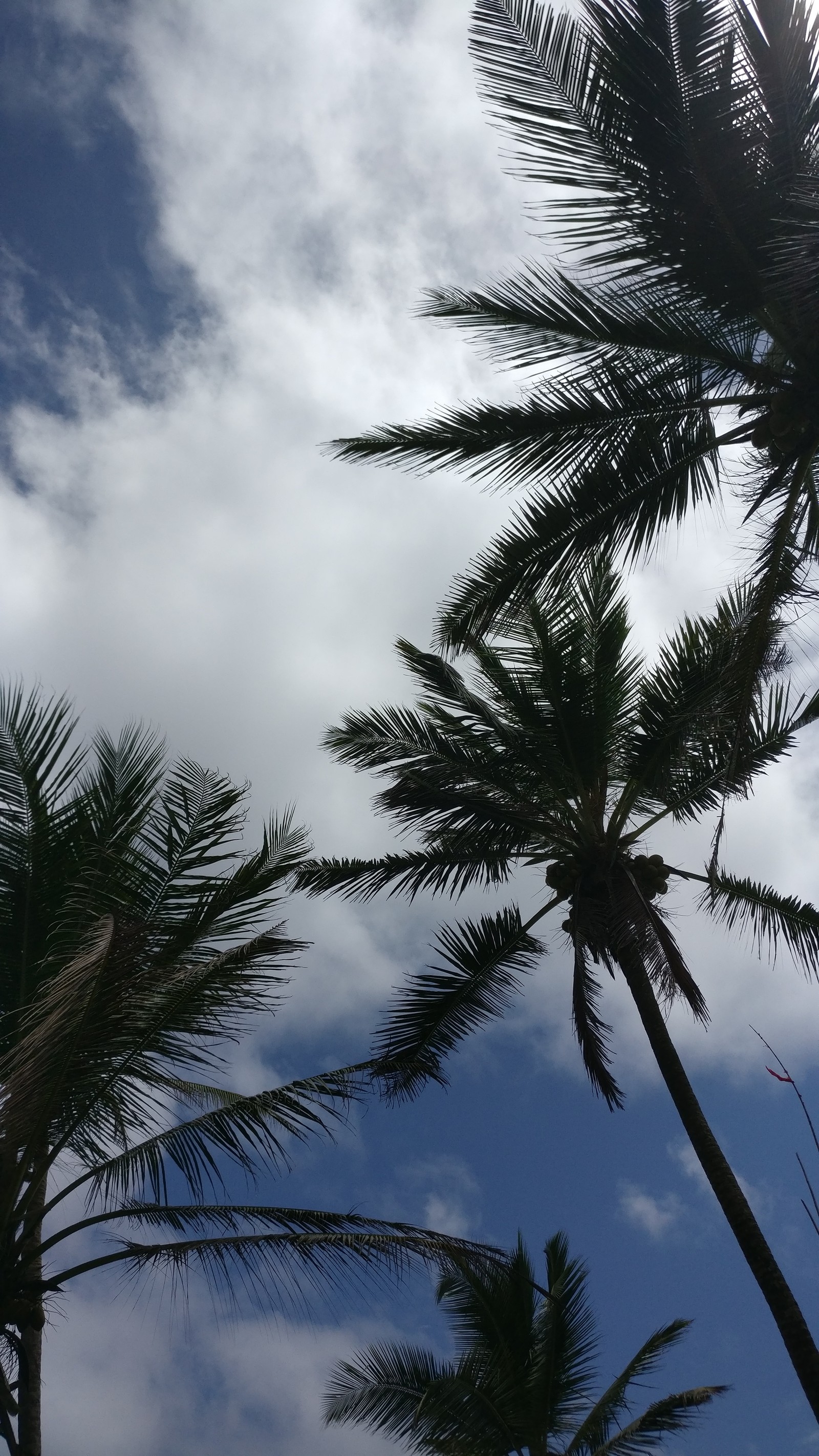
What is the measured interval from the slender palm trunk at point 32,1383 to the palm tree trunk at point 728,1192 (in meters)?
5.36

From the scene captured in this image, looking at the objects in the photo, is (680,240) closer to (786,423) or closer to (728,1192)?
(786,423)

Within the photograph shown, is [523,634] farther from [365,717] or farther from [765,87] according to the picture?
[765,87]

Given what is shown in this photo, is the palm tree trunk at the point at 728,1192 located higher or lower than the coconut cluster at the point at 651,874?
lower

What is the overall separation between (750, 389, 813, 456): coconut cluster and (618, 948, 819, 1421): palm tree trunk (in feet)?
16.5

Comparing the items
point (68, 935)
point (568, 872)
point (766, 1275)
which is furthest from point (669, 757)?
point (68, 935)

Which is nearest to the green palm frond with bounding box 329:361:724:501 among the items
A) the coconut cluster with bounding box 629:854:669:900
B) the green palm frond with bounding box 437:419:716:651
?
the green palm frond with bounding box 437:419:716:651

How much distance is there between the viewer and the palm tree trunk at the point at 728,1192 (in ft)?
26.8

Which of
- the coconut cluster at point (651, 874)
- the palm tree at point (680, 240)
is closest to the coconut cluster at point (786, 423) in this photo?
the palm tree at point (680, 240)

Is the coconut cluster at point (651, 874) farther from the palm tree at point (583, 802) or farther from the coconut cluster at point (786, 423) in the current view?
the coconut cluster at point (786, 423)

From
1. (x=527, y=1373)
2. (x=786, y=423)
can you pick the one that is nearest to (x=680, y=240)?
(x=786, y=423)

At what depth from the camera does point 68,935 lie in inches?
270

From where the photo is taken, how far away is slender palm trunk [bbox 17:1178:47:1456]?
6316mm

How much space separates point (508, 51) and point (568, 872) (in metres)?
6.68

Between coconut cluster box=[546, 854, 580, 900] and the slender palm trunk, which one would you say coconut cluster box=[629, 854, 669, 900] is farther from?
the slender palm trunk
